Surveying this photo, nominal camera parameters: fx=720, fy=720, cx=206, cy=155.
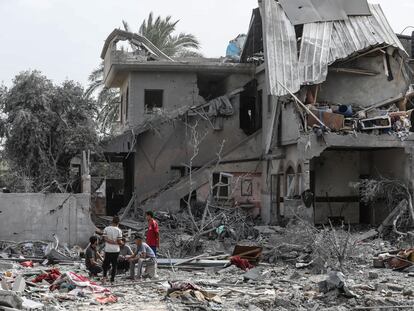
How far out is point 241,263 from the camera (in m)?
18.3

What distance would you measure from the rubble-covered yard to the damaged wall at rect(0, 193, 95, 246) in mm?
456

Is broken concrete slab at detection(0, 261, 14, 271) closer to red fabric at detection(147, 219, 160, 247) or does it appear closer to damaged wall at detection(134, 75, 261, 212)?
red fabric at detection(147, 219, 160, 247)

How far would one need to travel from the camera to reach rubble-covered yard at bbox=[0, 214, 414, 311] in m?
13.1

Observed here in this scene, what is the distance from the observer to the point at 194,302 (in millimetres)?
12969

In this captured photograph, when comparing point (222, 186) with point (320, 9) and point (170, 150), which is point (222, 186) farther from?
point (320, 9)

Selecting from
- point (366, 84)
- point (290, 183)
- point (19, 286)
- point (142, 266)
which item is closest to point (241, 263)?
point (142, 266)

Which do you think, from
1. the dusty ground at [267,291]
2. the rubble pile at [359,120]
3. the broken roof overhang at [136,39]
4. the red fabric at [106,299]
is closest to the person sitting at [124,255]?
the dusty ground at [267,291]

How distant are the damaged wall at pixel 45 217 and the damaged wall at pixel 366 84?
9.39 meters

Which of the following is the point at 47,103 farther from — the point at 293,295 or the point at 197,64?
the point at 293,295

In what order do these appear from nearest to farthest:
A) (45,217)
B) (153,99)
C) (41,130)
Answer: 1. (45,217)
2. (41,130)
3. (153,99)

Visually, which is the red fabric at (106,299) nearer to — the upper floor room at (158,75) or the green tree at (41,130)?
the green tree at (41,130)

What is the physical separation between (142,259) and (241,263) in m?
3.34

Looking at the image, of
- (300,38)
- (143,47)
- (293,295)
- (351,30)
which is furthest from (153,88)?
(293,295)

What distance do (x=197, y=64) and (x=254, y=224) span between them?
6928 millimetres
